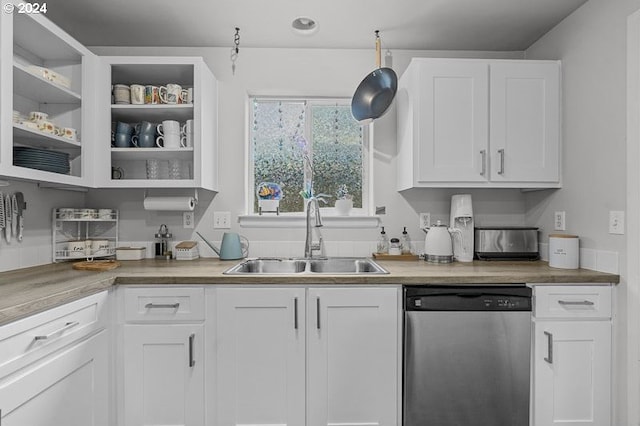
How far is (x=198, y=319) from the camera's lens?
1737 mm

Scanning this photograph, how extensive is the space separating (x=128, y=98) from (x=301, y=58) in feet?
3.67

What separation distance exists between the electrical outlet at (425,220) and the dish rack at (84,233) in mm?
2021

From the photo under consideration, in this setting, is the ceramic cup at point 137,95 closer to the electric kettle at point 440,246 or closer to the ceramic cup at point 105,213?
the ceramic cup at point 105,213

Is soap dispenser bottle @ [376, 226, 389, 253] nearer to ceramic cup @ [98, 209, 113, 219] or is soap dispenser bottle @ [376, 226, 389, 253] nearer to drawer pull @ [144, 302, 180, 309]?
drawer pull @ [144, 302, 180, 309]

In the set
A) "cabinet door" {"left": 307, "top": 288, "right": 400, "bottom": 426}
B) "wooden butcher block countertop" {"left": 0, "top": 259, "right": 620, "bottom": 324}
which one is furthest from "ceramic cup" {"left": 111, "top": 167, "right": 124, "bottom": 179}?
"cabinet door" {"left": 307, "top": 288, "right": 400, "bottom": 426}

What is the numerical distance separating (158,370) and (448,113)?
205 centimetres

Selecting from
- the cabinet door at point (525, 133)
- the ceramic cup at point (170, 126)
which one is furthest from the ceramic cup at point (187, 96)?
the cabinet door at point (525, 133)

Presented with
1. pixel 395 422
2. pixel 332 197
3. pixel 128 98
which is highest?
pixel 128 98

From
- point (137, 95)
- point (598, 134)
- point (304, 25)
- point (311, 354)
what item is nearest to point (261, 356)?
point (311, 354)

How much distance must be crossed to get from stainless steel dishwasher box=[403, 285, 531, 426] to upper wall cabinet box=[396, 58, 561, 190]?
72 cm

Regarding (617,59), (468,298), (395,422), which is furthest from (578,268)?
(395,422)

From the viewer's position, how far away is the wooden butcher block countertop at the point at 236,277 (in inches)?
59.5

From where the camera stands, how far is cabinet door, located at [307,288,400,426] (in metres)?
1.73

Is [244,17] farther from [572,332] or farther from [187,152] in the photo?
[572,332]
